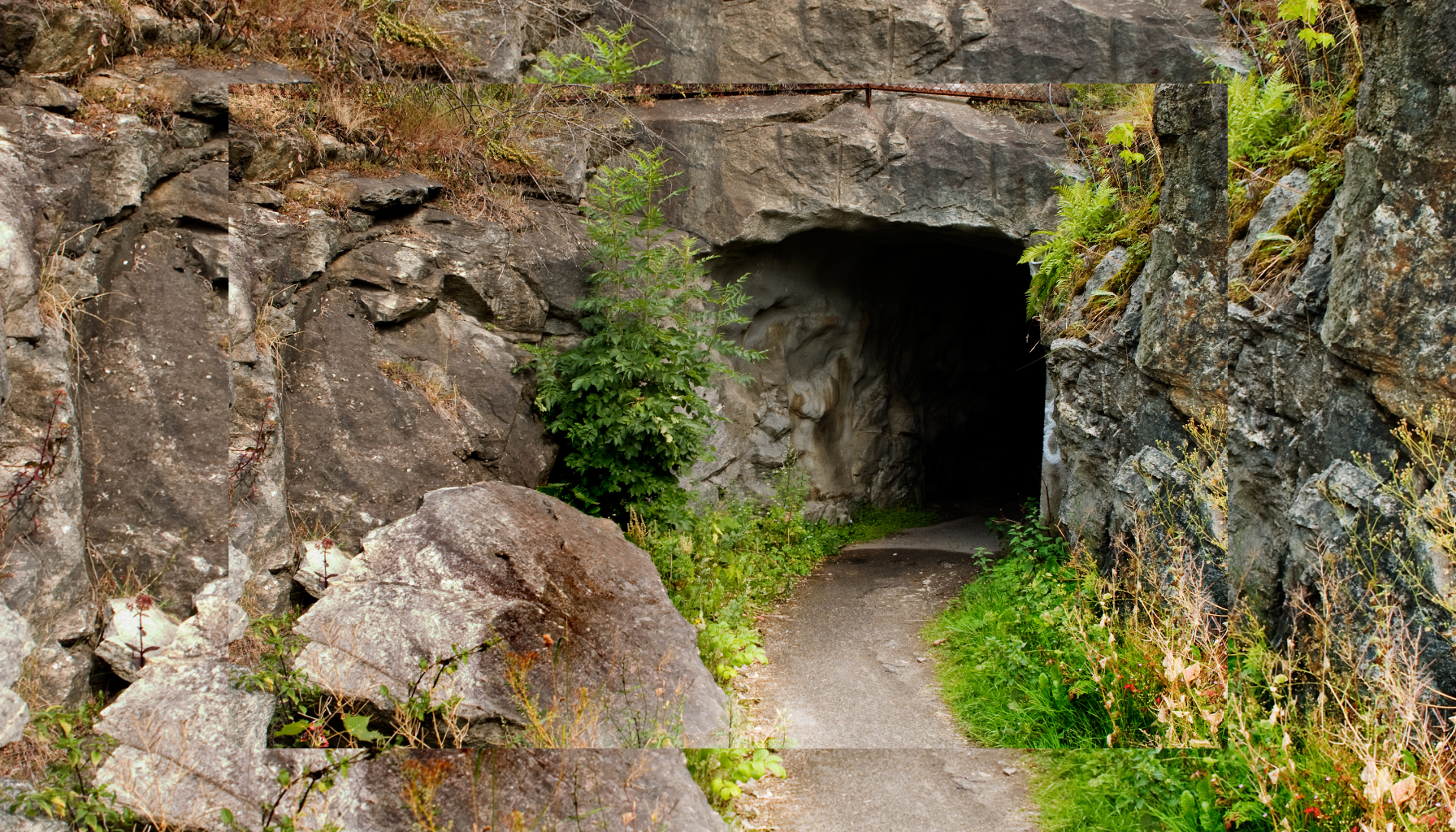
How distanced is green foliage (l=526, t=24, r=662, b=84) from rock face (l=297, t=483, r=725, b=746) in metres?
2.21

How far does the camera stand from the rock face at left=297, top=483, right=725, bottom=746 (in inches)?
126

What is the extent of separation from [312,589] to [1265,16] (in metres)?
5.59

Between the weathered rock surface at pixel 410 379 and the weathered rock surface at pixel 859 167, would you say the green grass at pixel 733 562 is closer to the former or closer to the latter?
the weathered rock surface at pixel 410 379

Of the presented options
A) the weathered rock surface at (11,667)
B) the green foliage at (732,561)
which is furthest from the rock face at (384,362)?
the green foliage at (732,561)

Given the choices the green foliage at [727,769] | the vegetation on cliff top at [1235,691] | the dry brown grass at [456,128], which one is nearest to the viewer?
the vegetation on cliff top at [1235,691]

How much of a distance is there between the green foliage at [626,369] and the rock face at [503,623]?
50 cm

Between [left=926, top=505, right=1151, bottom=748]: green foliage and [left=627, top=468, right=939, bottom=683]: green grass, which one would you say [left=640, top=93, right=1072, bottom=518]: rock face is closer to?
[left=627, top=468, right=939, bottom=683]: green grass

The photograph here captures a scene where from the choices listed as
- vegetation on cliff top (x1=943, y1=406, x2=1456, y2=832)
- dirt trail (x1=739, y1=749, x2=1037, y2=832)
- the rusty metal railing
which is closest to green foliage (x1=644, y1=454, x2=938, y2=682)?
dirt trail (x1=739, y1=749, x2=1037, y2=832)

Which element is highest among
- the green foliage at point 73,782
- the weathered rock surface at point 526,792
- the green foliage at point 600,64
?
the green foliage at point 600,64

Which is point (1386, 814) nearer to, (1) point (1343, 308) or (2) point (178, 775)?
(1) point (1343, 308)

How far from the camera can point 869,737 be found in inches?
142

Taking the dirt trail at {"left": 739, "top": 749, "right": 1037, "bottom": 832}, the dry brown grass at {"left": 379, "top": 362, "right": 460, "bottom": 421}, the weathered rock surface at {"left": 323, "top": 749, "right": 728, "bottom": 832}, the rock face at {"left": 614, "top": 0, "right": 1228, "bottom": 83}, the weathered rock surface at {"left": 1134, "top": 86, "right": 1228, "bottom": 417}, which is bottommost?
the dirt trail at {"left": 739, "top": 749, "right": 1037, "bottom": 832}

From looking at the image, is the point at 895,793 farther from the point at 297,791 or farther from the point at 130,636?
the point at 130,636

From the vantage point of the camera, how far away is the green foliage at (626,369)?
4.16 meters
